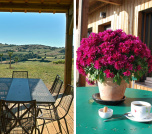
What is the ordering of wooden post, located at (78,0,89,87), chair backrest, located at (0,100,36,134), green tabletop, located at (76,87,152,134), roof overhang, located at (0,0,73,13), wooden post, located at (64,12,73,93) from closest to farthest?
green tabletop, located at (76,87,152,134)
chair backrest, located at (0,100,36,134)
wooden post, located at (78,0,89,87)
roof overhang, located at (0,0,73,13)
wooden post, located at (64,12,73,93)

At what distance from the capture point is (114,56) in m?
0.79

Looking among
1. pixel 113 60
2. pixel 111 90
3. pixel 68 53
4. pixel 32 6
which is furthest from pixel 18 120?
pixel 68 53

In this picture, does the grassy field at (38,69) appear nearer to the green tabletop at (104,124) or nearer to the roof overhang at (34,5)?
the roof overhang at (34,5)

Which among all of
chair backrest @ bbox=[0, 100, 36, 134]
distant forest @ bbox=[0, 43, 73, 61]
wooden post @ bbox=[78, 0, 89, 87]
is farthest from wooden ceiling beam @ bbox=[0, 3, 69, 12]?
chair backrest @ bbox=[0, 100, 36, 134]

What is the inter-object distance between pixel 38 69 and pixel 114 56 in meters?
4.95

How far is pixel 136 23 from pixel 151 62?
2239mm

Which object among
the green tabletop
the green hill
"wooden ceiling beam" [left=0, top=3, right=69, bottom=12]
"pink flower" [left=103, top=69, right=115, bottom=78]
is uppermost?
"wooden ceiling beam" [left=0, top=3, right=69, bottom=12]

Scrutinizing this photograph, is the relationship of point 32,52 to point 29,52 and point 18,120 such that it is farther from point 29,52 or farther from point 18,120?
point 18,120

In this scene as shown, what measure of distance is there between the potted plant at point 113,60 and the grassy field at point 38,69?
13.9ft

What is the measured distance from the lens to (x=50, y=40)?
6.60 meters

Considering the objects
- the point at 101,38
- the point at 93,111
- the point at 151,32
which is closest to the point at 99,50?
the point at 101,38

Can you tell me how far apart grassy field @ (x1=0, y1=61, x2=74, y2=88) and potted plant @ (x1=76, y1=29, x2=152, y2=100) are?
4.24m

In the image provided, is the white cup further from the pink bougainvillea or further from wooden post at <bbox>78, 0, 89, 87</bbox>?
wooden post at <bbox>78, 0, 89, 87</bbox>

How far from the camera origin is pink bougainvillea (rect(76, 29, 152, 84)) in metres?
0.80
